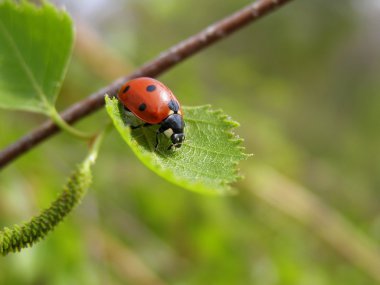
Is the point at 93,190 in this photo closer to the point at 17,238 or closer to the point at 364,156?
the point at 17,238

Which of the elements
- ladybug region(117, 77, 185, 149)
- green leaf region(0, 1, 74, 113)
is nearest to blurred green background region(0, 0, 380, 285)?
green leaf region(0, 1, 74, 113)

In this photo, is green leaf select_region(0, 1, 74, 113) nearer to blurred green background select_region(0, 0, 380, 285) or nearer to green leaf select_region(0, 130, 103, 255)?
green leaf select_region(0, 130, 103, 255)

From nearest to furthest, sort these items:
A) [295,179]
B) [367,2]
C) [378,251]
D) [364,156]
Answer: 1. [378,251]
2. [295,179]
3. [364,156]
4. [367,2]

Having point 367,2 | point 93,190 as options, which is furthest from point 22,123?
point 367,2

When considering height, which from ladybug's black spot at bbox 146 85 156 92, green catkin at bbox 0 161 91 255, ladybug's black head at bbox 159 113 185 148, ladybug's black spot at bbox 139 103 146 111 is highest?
ladybug's black spot at bbox 146 85 156 92

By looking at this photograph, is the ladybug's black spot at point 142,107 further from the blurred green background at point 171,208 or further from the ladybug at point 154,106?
the blurred green background at point 171,208

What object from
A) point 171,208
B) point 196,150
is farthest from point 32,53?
point 171,208
